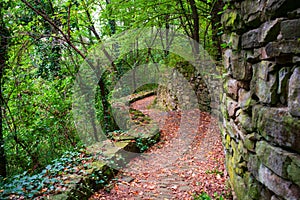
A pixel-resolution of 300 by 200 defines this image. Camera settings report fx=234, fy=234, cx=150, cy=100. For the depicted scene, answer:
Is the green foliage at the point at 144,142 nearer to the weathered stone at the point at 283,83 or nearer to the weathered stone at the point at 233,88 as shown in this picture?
the weathered stone at the point at 233,88

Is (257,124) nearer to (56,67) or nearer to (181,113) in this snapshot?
(181,113)

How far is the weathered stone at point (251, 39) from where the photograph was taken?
191 cm

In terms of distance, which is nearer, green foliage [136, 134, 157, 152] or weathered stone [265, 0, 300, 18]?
weathered stone [265, 0, 300, 18]

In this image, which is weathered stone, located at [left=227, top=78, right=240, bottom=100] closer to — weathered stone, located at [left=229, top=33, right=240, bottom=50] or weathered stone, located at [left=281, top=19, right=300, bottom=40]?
weathered stone, located at [left=229, top=33, right=240, bottom=50]

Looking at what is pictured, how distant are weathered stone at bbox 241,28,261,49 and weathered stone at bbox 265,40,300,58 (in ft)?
0.72

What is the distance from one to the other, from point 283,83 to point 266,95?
0.25 metres

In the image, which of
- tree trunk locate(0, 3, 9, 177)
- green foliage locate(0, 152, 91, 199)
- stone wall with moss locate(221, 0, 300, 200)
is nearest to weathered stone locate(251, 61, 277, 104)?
stone wall with moss locate(221, 0, 300, 200)

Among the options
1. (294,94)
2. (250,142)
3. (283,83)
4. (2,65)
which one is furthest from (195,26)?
(294,94)

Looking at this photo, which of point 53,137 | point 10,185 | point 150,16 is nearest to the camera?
point 10,185

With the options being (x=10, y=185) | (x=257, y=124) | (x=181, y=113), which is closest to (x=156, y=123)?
(x=181, y=113)

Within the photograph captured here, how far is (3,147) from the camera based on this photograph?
5.16 m

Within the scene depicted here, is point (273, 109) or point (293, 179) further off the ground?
point (273, 109)

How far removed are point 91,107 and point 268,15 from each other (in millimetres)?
6541

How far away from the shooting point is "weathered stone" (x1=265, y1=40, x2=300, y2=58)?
139 centimetres
